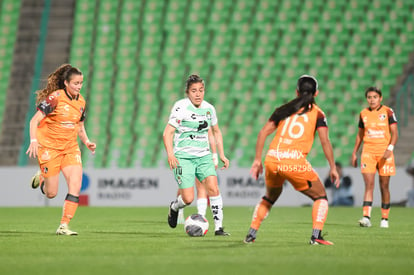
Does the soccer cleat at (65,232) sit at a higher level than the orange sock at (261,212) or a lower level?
lower

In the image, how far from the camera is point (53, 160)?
31.6 feet

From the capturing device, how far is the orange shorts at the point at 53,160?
9609mm

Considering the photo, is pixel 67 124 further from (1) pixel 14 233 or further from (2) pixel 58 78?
(1) pixel 14 233

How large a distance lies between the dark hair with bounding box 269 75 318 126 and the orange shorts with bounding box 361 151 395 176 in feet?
17.3

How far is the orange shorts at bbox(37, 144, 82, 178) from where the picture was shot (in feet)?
31.5

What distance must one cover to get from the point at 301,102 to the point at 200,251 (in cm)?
182

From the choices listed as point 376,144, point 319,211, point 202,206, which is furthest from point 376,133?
point 319,211

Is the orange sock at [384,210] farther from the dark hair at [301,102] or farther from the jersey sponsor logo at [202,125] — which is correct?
the dark hair at [301,102]

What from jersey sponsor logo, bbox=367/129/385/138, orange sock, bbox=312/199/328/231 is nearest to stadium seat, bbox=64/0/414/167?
jersey sponsor logo, bbox=367/129/385/138

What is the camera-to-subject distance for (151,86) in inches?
941

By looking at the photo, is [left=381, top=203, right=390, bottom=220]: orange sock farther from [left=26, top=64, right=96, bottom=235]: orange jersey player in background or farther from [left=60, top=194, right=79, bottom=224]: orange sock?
[left=60, top=194, right=79, bottom=224]: orange sock

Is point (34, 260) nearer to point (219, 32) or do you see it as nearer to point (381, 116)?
point (381, 116)

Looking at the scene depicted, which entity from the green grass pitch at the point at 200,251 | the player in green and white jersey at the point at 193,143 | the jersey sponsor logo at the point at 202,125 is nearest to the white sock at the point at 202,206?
the green grass pitch at the point at 200,251

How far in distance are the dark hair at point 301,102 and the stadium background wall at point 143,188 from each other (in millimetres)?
11780
